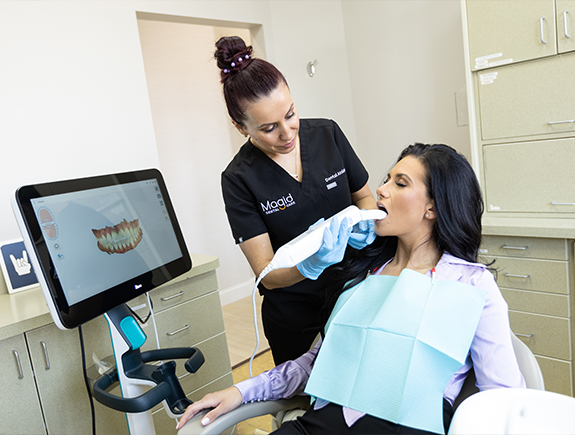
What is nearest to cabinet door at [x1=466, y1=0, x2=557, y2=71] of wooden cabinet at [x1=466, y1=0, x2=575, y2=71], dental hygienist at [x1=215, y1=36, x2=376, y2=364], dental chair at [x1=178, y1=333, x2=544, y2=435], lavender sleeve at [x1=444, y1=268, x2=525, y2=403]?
wooden cabinet at [x1=466, y1=0, x2=575, y2=71]

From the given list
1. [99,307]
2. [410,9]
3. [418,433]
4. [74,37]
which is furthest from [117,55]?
[418,433]

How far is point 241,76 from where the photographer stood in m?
1.27

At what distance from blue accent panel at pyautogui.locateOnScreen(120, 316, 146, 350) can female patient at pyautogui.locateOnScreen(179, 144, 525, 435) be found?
237mm

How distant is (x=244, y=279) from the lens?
4.13 m

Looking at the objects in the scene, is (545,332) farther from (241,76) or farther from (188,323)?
(241,76)

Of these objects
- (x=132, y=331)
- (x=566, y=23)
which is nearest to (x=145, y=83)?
(x=132, y=331)

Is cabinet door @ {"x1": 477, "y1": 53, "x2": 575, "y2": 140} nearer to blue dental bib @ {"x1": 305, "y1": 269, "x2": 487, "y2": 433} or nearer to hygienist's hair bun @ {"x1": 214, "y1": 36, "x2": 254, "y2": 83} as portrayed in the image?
blue dental bib @ {"x1": 305, "y1": 269, "x2": 487, "y2": 433}

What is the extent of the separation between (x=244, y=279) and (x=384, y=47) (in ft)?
7.40

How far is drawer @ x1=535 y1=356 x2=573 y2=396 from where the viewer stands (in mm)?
2111

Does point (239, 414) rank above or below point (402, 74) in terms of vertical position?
below

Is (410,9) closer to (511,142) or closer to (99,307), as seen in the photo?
(511,142)

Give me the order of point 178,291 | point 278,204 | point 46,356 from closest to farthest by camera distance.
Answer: point 278,204
point 46,356
point 178,291

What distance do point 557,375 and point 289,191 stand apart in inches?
65.1

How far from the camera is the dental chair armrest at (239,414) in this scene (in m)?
1.05
